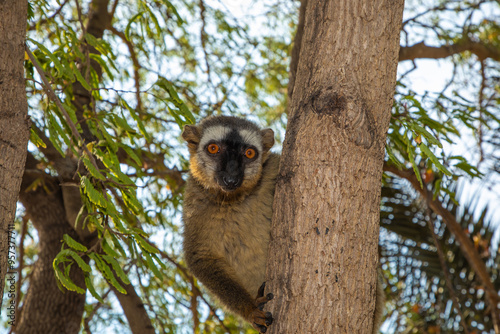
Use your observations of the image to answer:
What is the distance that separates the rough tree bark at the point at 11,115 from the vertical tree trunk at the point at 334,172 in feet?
4.21

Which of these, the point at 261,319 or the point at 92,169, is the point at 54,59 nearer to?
the point at 92,169

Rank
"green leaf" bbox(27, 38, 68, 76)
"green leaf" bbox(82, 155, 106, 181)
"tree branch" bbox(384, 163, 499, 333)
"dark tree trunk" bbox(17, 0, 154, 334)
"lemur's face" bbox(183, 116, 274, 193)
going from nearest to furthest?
"green leaf" bbox(82, 155, 106, 181) → "green leaf" bbox(27, 38, 68, 76) → "lemur's face" bbox(183, 116, 274, 193) → "tree branch" bbox(384, 163, 499, 333) → "dark tree trunk" bbox(17, 0, 154, 334)

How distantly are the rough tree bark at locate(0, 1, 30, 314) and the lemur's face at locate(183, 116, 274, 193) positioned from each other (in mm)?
1394

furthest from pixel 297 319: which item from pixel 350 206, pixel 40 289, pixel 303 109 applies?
pixel 40 289

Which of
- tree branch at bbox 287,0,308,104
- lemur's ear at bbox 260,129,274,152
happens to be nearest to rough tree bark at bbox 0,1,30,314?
lemur's ear at bbox 260,129,274,152

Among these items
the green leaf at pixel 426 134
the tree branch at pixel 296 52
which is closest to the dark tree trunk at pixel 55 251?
the tree branch at pixel 296 52

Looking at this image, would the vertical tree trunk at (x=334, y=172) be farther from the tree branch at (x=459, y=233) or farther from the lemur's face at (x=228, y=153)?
the tree branch at (x=459, y=233)

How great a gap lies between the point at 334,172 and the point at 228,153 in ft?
4.49

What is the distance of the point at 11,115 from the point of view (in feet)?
8.13

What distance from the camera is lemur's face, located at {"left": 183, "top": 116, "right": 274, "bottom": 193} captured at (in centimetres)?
355

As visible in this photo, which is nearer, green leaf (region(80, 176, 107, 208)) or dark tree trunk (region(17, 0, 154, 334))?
green leaf (region(80, 176, 107, 208))

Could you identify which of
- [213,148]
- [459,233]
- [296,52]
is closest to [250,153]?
[213,148]

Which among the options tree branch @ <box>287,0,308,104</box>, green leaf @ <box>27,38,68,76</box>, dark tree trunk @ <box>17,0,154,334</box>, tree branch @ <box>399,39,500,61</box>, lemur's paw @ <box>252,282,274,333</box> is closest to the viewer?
lemur's paw @ <box>252,282,274,333</box>

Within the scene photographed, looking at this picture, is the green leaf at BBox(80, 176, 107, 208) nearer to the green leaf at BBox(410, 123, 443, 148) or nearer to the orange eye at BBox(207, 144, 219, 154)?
the orange eye at BBox(207, 144, 219, 154)
